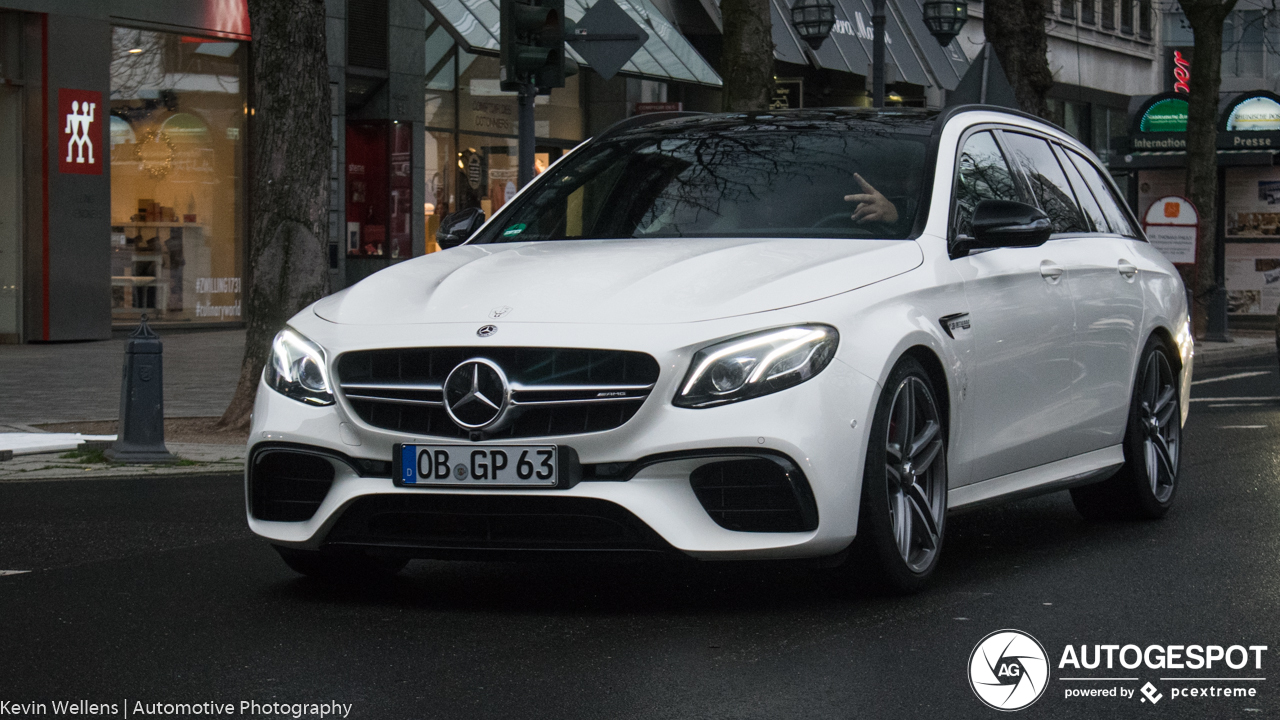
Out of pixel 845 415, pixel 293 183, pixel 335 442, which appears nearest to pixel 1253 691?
pixel 845 415

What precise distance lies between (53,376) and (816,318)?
13.0 m

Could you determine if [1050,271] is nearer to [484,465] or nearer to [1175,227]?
[484,465]

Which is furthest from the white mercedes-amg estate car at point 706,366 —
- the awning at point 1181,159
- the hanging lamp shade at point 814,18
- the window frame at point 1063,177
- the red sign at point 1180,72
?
the red sign at point 1180,72

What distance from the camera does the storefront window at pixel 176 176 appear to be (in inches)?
898

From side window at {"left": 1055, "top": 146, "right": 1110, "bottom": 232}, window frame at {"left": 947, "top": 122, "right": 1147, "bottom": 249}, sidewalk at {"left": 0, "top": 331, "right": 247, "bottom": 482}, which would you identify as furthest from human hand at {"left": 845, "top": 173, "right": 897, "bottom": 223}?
sidewalk at {"left": 0, "top": 331, "right": 247, "bottom": 482}

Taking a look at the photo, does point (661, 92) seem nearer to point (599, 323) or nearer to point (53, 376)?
point (53, 376)

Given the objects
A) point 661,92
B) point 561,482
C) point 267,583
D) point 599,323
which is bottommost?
point 267,583

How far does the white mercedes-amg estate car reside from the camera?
5305 millimetres

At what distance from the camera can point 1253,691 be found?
459 centimetres

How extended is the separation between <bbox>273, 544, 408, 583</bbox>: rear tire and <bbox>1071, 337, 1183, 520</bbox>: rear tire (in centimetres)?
303

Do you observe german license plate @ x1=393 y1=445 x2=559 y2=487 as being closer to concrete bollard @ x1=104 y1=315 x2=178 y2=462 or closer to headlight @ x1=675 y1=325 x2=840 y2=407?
headlight @ x1=675 y1=325 x2=840 y2=407

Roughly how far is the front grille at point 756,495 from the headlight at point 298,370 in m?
1.18

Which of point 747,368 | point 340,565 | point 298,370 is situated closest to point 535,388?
point 747,368

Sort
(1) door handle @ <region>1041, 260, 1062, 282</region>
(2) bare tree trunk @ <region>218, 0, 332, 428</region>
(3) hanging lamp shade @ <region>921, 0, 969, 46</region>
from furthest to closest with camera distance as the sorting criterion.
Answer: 1. (3) hanging lamp shade @ <region>921, 0, 969, 46</region>
2. (2) bare tree trunk @ <region>218, 0, 332, 428</region>
3. (1) door handle @ <region>1041, 260, 1062, 282</region>
